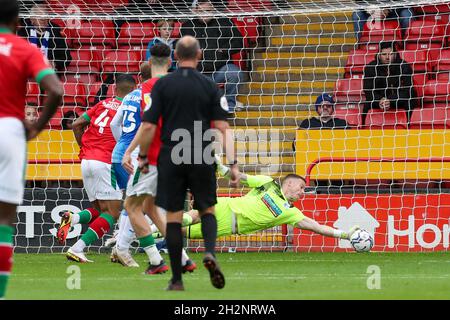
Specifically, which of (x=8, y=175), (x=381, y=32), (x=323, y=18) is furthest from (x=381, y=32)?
(x=8, y=175)

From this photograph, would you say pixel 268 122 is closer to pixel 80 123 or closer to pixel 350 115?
pixel 350 115

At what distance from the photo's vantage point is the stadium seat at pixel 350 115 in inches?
635

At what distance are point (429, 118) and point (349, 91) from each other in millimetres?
1295

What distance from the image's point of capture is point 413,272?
35.3ft

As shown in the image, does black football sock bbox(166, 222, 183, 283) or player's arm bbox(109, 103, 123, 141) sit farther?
player's arm bbox(109, 103, 123, 141)

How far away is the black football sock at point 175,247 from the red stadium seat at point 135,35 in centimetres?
924

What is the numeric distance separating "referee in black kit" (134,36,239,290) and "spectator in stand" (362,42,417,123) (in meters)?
7.65

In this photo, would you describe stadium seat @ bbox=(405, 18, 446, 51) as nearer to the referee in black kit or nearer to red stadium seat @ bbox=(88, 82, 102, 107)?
red stadium seat @ bbox=(88, 82, 102, 107)

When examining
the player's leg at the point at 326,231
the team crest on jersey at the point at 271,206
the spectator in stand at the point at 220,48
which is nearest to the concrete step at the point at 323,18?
the spectator in stand at the point at 220,48

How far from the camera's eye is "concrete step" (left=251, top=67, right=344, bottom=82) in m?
17.3

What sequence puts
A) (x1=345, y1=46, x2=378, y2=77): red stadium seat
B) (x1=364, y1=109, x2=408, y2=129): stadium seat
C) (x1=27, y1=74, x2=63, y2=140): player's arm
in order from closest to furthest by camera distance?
1. (x1=27, y1=74, x2=63, y2=140): player's arm
2. (x1=364, y1=109, x2=408, y2=129): stadium seat
3. (x1=345, y1=46, x2=378, y2=77): red stadium seat

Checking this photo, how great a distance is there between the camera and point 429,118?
15820mm

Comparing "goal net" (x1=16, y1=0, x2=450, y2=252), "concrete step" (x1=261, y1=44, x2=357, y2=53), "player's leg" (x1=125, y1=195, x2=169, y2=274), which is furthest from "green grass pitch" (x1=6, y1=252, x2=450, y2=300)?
"concrete step" (x1=261, y1=44, x2=357, y2=53)
